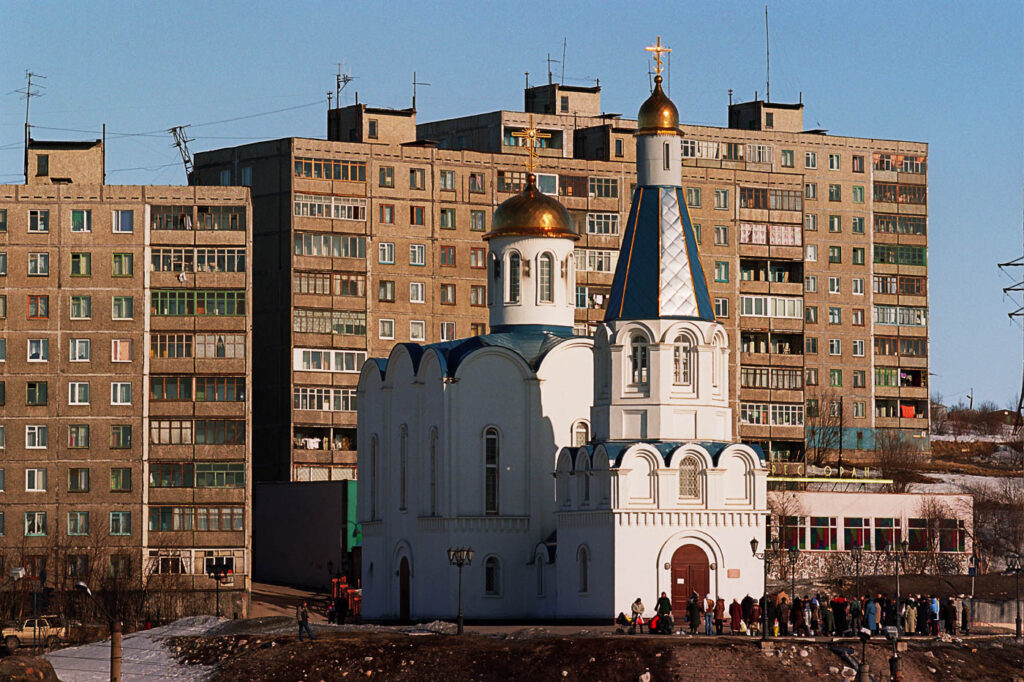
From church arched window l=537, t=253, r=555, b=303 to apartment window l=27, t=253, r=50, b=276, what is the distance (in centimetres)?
2794

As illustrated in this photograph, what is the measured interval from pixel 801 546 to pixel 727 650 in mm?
35416

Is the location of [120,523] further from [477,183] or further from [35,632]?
[477,183]

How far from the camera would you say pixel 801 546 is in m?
90.9

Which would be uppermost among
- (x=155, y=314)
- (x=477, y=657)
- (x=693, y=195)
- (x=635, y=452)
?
(x=693, y=195)

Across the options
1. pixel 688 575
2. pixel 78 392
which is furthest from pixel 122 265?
pixel 688 575

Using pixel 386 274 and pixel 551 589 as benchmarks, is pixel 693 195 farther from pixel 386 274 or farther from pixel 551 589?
pixel 551 589

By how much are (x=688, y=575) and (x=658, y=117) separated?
13.9 m

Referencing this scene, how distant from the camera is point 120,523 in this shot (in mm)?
90875

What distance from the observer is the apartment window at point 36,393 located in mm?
92312

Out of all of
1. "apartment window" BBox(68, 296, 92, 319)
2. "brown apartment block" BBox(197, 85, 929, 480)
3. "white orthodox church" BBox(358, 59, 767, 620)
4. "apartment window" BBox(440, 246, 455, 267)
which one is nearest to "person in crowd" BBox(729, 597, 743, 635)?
"white orthodox church" BBox(358, 59, 767, 620)

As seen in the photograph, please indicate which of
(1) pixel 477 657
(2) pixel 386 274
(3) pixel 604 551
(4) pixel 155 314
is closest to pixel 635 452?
(3) pixel 604 551

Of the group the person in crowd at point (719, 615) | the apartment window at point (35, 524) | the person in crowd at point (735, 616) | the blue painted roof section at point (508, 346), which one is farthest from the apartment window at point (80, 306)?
the person in crowd at point (735, 616)

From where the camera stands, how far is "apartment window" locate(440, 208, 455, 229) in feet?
343

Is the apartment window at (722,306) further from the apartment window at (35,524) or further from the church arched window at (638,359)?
the church arched window at (638,359)
